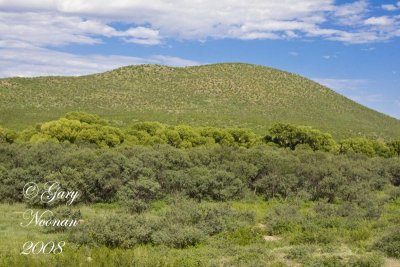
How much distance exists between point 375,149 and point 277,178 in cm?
2733

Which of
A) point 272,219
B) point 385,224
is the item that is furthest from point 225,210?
point 385,224

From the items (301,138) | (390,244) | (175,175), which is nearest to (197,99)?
(301,138)

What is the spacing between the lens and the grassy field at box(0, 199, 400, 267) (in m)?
12.7

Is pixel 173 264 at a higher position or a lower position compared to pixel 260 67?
lower

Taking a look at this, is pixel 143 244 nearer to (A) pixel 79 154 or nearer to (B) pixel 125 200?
(B) pixel 125 200

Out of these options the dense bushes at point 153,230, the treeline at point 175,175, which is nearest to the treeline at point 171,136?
the treeline at point 175,175

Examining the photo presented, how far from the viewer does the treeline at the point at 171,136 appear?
42.1 metres

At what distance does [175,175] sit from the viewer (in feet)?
90.7

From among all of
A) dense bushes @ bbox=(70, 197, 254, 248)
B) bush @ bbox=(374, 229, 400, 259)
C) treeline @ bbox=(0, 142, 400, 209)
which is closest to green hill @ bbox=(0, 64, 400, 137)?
treeline @ bbox=(0, 142, 400, 209)

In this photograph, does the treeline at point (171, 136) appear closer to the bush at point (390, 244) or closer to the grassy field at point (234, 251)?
the grassy field at point (234, 251)

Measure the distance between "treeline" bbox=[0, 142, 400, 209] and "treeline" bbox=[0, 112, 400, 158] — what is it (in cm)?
946

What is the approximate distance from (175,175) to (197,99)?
67.2 meters

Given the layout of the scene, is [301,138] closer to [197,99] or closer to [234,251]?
[234,251]

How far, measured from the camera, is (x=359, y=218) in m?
21.1
